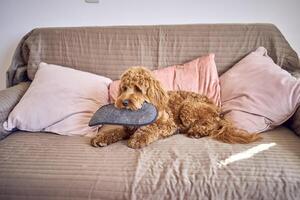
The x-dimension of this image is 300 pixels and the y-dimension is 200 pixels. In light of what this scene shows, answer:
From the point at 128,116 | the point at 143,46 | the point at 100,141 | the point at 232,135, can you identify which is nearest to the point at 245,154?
the point at 232,135

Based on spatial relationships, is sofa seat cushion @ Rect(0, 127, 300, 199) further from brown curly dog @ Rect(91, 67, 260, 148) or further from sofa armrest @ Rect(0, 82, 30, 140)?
sofa armrest @ Rect(0, 82, 30, 140)

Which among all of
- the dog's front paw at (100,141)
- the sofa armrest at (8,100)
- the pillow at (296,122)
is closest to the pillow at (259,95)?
the pillow at (296,122)

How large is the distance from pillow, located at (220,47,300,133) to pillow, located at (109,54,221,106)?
2.9 inches

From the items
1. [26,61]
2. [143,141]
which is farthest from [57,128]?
[26,61]

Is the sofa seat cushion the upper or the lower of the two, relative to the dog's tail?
lower

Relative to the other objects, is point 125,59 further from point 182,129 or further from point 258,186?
point 258,186

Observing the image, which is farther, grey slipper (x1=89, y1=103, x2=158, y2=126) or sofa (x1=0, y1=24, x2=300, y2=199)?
grey slipper (x1=89, y1=103, x2=158, y2=126)

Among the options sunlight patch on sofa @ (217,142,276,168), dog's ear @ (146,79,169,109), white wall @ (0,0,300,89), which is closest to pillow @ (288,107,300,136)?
sunlight patch on sofa @ (217,142,276,168)

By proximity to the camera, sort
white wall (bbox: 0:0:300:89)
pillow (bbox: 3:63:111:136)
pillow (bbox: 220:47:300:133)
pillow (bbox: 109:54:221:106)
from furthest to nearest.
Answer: white wall (bbox: 0:0:300:89) → pillow (bbox: 109:54:221:106) → pillow (bbox: 3:63:111:136) → pillow (bbox: 220:47:300:133)

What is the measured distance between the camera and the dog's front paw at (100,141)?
1290mm

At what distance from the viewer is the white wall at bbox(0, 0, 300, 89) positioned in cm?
185

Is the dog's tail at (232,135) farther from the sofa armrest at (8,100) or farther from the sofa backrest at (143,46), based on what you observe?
the sofa armrest at (8,100)

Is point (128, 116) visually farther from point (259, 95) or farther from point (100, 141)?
point (259, 95)

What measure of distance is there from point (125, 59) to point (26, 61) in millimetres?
728
